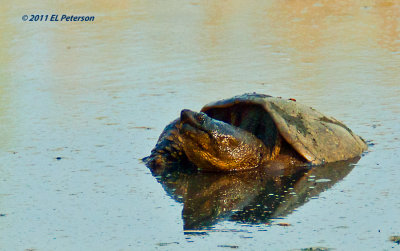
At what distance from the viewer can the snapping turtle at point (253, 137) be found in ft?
21.0

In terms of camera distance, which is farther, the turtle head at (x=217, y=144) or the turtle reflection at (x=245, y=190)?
the turtle head at (x=217, y=144)

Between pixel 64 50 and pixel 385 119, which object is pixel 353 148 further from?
pixel 64 50

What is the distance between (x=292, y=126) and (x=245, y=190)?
0.90 m

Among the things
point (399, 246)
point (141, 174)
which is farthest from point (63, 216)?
point (399, 246)

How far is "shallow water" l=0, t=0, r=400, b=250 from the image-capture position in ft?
16.5

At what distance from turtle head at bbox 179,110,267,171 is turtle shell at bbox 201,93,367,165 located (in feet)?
0.65

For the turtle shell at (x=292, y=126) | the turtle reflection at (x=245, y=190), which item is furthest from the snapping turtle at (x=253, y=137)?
the turtle reflection at (x=245, y=190)

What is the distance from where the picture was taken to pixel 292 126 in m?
6.64

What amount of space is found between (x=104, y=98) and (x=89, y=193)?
352cm

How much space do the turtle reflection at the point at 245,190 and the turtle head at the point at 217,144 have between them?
89 mm

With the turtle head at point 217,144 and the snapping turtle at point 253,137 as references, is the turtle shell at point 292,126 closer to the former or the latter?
the snapping turtle at point 253,137

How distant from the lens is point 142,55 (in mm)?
11898

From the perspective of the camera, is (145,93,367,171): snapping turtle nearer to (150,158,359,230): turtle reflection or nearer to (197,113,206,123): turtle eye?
(197,113,206,123): turtle eye

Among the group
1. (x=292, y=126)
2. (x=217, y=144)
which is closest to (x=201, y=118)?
(x=217, y=144)
